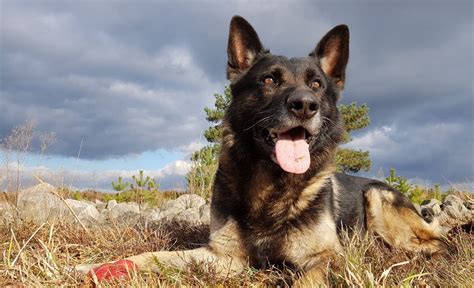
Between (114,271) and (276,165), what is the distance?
174 cm

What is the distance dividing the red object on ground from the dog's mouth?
4.91ft

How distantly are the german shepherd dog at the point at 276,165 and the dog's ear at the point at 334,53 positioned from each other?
0.01 m

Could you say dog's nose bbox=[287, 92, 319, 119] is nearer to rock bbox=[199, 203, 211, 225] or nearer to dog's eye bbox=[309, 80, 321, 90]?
dog's eye bbox=[309, 80, 321, 90]

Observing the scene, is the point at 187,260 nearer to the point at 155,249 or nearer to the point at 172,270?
the point at 172,270

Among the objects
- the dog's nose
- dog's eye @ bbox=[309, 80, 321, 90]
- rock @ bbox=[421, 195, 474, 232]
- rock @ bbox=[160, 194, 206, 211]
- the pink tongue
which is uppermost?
Result: dog's eye @ bbox=[309, 80, 321, 90]

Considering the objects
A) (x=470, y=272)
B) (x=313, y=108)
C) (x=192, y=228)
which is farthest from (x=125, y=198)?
(x=470, y=272)

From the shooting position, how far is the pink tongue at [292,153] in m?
4.18

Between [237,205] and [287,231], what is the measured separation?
54 centimetres

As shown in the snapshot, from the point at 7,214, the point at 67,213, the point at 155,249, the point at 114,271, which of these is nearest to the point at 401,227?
the point at 155,249

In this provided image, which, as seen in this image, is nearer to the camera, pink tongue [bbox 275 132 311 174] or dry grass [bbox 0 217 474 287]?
dry grass [bbox 0 217 474 287]

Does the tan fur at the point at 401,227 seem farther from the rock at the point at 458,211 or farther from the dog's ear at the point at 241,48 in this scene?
the dog's ear at the point at 241,48

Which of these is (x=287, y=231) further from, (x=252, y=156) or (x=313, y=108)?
(x=313, y=108)

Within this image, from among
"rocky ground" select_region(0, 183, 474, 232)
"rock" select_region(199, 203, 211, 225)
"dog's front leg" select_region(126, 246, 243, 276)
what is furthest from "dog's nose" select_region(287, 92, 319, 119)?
"rock" select_region(199, 203, 211, 225)

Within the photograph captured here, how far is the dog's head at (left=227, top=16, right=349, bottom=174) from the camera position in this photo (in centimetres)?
417
